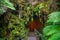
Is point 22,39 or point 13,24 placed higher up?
point 13,24

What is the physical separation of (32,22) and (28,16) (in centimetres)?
20

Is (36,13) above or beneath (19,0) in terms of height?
beneath

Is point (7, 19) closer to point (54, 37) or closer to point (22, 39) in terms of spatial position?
point (22, 39)

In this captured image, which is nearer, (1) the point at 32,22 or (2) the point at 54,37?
(2) the point at 54,37

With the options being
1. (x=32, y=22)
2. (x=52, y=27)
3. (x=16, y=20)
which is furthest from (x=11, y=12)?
(x=52, y=27)

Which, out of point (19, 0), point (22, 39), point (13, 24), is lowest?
point (22, 39)

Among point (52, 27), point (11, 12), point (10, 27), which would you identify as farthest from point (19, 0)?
point (52, 27)

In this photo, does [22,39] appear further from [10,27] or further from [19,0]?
[19,0]

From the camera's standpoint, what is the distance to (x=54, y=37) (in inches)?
160

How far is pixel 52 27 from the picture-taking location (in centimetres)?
430

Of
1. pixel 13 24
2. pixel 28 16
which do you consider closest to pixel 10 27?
pixel 13 24

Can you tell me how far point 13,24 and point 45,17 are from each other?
89 cm

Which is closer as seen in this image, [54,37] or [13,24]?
[54,37]

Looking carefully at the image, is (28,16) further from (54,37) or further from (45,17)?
(54,37)
